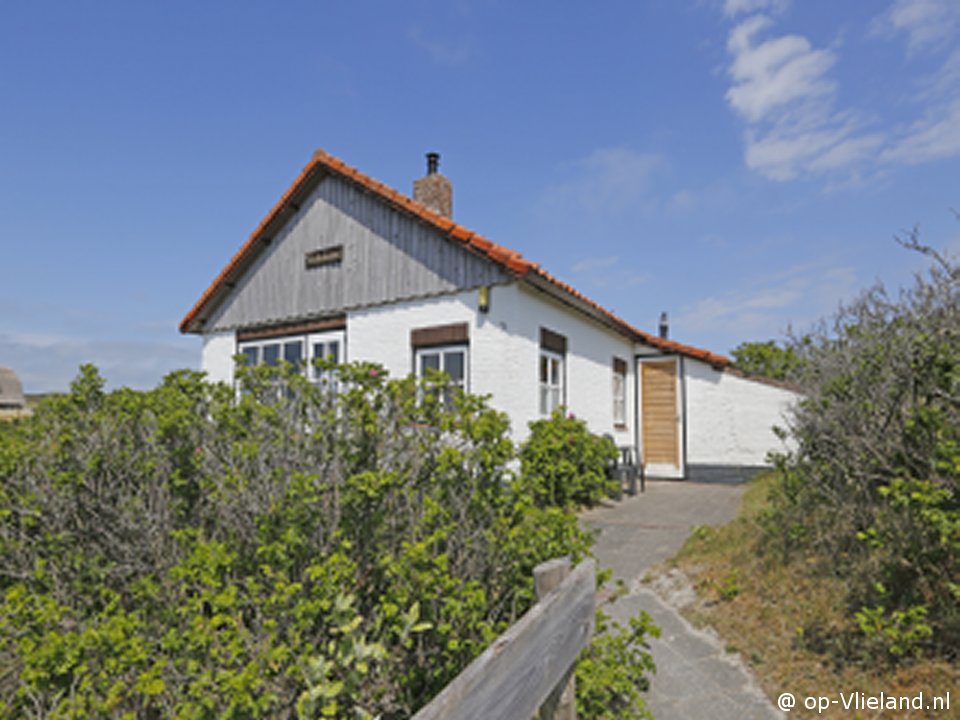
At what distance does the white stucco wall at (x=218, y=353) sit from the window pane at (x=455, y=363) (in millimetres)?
6087

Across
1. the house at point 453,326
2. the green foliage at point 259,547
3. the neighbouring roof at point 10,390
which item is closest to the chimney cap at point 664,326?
the house at point 453,326

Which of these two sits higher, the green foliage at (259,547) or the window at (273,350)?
the window at (273,350)

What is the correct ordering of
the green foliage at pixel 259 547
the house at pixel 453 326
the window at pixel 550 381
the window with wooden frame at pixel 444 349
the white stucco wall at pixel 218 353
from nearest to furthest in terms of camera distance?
1. the green foliage at pixel 259 547
2. the house at pixel 453 326
3. the window with wooden frame at pixel 444 349
4. the window at pixel 550 381
5. the white stucco wall at pixel 218 353

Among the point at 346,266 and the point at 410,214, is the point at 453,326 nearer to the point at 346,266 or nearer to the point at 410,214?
the point at 410,214

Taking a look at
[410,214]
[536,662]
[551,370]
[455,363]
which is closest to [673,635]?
[536,662]

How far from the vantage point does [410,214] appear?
10.6 metres

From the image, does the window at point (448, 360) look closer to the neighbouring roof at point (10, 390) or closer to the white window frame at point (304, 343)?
the white window frame at point (304, 343)

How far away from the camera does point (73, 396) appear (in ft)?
13.4

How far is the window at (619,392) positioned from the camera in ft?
45.2

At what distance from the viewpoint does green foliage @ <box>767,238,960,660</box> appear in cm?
360

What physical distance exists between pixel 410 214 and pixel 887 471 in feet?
27.1

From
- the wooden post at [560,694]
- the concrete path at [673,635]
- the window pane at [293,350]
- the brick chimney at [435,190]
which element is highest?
the brick chimney at [435,190]

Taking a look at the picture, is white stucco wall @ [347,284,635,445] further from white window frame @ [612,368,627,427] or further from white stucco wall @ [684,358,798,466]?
white stucco wall @ [684,358,798,466]

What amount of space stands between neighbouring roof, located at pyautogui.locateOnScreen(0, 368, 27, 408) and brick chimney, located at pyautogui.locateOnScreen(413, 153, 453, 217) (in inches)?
1273
